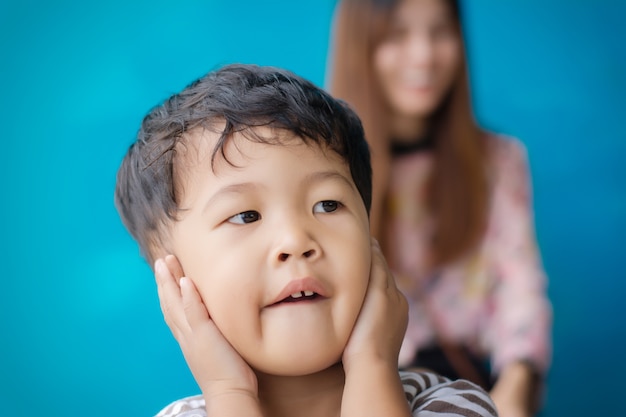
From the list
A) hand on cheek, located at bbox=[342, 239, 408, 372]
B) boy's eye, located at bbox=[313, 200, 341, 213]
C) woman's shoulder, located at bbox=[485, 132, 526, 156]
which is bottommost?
hand on cheek, located at bbox=[342, 239, 408, 372]

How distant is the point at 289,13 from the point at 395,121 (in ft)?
1.52

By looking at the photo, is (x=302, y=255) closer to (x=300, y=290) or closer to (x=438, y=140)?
(x=300, y=290)

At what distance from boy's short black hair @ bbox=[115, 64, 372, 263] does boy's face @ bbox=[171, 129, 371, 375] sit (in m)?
0.03

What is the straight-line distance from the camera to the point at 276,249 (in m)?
0.88

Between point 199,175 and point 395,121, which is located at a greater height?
point 395,121

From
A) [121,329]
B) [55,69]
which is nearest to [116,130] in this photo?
[55,69]

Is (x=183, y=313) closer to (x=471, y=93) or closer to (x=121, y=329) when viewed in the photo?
(x=121, y=329)

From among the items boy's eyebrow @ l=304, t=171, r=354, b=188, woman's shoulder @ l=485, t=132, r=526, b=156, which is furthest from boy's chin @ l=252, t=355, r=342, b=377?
woman's shoulder @ l=485, t=132, r=526, b=156

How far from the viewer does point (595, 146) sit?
2.41 metres

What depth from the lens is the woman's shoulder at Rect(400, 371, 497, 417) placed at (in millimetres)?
959

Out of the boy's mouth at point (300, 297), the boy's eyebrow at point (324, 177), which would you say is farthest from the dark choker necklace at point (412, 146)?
the boy's mouth at point (300, 297)

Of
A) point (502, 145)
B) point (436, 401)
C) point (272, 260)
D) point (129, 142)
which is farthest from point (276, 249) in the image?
point (502, 145)

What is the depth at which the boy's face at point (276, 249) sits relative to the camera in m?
0.89

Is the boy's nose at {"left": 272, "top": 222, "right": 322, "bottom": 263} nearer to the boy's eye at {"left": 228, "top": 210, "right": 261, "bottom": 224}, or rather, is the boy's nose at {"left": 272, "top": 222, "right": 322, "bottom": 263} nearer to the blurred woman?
the boy's eye at {"left": 228, "top": 210, "right": 261, "bottom": 224}
